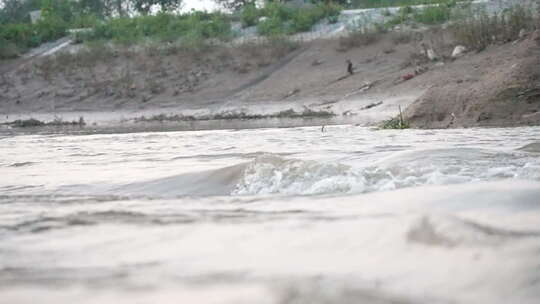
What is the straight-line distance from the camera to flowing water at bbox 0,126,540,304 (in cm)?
176

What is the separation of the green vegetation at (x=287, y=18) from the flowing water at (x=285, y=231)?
1688cm

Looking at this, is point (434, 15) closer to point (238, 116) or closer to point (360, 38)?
point (360, 38)

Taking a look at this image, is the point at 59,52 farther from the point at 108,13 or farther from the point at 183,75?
the point at 108,13

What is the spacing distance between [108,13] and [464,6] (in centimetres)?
2661

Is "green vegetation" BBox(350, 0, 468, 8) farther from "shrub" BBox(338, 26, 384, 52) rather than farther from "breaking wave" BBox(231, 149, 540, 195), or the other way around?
"breaking wave" BBox(231, 149, 540, 195)

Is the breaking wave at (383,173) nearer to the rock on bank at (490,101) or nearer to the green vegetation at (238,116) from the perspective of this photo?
the rock on bank at (490,101)

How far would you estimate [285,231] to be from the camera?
93.6 inches

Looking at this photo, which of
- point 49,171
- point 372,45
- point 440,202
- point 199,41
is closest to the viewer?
point 440,202

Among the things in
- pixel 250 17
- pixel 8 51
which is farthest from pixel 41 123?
pixel 250 17

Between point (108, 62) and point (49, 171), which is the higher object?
point (108, 62)

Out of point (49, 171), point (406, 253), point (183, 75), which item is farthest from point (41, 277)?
point (183, 75)

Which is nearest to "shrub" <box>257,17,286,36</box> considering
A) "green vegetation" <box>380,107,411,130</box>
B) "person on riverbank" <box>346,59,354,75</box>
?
"person on riverbank" <box>346,59,354,75</box>

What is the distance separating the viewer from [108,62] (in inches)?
838

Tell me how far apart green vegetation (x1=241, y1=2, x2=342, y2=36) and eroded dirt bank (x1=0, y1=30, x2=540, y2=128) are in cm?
185
